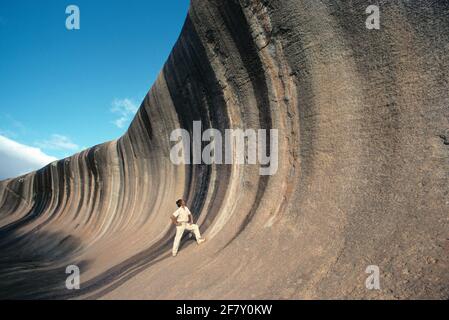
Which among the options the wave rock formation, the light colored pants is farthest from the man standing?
the wave rock formation

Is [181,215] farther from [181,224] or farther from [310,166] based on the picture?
[310,166]

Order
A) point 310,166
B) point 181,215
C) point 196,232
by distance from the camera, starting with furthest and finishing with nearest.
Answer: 1. point 181,215
2. point 196,232
3. point 310,166

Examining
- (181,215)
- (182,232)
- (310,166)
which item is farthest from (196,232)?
(310,166)

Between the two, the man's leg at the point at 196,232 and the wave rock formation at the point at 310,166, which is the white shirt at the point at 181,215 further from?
the wave rock formation at the point at 310,166

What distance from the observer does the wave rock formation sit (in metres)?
2.24

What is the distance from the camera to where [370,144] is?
273 cm

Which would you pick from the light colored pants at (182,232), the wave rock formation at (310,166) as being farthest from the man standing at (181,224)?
the wave rock formation at (310,166)

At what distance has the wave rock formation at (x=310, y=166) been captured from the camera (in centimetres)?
224

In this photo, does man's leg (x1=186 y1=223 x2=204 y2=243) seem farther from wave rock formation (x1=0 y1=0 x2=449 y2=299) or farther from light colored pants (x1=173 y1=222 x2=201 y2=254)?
wave rock formation (x1=0 y1=0 x2=449 y2=299)

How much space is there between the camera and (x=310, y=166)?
10.4 ft

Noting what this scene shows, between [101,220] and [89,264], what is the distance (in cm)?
358

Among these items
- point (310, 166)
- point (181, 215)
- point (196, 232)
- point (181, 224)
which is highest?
point (310, 166)

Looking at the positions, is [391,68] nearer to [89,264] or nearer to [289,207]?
[289,207]
